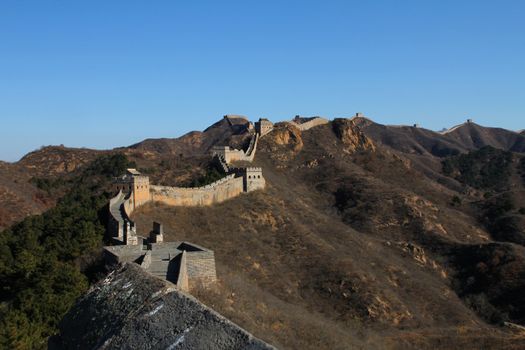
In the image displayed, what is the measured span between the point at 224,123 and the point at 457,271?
7854 centimetres

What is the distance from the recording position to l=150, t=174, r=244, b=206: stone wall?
42.0 metres

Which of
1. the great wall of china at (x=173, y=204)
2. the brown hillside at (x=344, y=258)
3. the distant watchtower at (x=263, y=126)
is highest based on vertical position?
the distant watchtower at (x=263, y=126)

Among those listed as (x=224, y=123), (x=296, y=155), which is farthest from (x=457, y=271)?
(x=224, y=123)

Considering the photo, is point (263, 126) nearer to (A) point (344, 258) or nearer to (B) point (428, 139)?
(A) point (344, 258)

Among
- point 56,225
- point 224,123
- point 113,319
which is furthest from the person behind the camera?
point 224,123

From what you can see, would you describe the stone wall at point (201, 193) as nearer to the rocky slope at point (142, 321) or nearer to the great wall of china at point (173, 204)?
the great wall of china at point (173, 204)

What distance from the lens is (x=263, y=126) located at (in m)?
71.4

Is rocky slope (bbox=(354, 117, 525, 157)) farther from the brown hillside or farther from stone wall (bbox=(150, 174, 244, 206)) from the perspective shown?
stone wall (bbox=(150, 174, 244, 206))

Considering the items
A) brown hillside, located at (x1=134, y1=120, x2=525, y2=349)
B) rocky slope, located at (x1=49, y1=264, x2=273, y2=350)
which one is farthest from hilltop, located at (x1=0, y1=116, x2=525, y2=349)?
rocky slope, located at (x1=49, y1=264, x2=273, y2=350)

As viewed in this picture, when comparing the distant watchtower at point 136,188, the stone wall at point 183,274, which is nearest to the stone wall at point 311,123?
the distant watchtower at point 136,188

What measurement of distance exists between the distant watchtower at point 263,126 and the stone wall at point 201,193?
2047 centimetres

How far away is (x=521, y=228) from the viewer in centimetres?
6488

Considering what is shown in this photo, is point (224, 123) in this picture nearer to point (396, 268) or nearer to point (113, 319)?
point (396, 268)

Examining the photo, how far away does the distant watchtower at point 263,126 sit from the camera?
71125 millimetres
